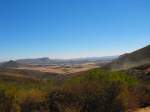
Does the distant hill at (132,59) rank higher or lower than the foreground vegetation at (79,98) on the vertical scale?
higher

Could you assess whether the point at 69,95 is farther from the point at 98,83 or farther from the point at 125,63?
the point at 125,63

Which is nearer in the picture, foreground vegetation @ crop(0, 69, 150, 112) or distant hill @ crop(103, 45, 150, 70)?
foreground vegetation @ crop(0, 69, 150, 112)

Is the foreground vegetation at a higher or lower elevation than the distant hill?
lower

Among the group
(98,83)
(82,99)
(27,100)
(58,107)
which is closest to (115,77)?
(98,83)

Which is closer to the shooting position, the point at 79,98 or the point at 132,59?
the point at 79,98

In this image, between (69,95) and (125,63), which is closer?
(69,95)

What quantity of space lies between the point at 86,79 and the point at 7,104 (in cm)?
652

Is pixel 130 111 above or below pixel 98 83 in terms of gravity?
below

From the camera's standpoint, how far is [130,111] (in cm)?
2356

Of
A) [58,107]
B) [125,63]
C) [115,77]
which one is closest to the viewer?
[58,107]

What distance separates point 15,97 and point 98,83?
245 inches

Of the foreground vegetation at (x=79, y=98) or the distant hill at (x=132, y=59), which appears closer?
the foreground vegetation at (x=79, y=98)

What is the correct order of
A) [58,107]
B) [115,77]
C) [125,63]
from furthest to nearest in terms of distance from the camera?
[125,63], [115,77], [58,107]

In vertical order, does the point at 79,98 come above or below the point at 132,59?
below
